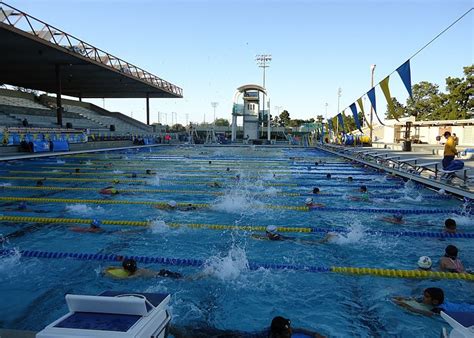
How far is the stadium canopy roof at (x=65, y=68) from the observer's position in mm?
16766

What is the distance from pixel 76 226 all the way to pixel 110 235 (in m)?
0.89

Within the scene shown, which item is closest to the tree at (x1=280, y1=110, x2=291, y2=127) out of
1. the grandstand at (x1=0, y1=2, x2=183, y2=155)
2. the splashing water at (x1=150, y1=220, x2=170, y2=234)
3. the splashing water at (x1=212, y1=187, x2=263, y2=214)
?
the grandstand at (x1=0, y1=2, x2=183, y2=155)

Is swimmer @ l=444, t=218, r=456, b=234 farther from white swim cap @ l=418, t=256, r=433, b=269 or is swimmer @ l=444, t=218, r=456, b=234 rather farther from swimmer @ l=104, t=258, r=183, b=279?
swimmer @ l=104, t=258, r=183, b=279

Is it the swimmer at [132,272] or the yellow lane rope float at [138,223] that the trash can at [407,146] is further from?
the swimmer at [132,272]

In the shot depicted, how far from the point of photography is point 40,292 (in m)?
4.10

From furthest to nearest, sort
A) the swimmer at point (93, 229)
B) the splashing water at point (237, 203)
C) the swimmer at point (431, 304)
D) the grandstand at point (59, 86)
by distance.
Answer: the grandstand at point (59, 86)
the splashing water at point (237, 203)
the swimmer at point (93, 229)
the swimmer at point (431, 304)

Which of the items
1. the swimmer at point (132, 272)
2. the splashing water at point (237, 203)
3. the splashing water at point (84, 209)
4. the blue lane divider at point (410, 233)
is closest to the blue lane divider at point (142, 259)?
the swimmer at point (132, 272)

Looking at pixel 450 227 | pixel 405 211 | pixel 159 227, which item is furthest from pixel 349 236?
pixel 159 227

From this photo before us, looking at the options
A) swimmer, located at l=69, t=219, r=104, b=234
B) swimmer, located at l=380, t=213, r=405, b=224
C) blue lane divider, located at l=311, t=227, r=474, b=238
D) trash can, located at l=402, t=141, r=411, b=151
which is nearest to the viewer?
blue lane divider, located at l=311, t=227, r=474, b=238

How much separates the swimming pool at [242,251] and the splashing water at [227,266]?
2 centimetres

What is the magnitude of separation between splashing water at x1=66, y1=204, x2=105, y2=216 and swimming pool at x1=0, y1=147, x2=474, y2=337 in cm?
2

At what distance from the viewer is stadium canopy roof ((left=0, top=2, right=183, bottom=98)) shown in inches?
660

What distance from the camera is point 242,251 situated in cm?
526

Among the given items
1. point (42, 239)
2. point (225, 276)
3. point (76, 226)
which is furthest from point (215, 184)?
point (225, 276)
